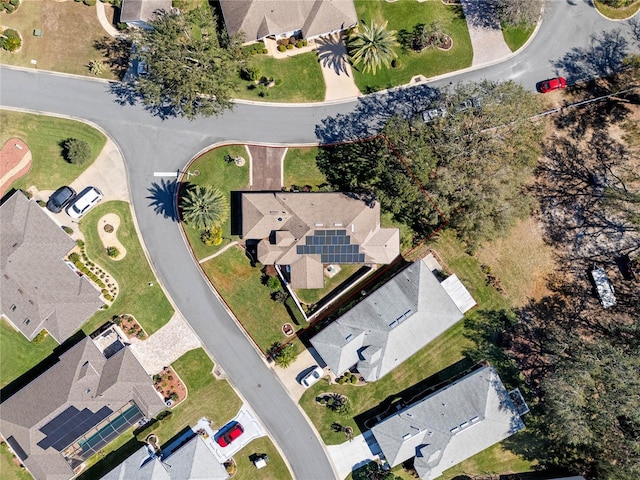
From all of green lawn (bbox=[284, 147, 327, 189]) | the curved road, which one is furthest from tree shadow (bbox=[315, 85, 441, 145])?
green lawn (bbox=[284, 147, 327, 189])

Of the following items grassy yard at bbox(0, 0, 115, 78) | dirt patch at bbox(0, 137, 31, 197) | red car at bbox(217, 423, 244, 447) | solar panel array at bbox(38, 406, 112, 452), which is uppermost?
grassy yard at bbox(0, 0, 115, 78)

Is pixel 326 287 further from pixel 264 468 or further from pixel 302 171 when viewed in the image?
pixel 264 468

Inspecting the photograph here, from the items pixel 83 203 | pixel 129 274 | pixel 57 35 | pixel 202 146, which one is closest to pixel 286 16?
pixel 202 146

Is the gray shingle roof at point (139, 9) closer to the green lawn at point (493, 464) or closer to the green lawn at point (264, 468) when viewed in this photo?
the green lawn at point (264, 468)

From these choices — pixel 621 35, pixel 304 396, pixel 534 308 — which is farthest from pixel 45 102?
pixel 621 35

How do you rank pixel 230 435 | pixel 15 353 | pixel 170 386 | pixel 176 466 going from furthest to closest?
pixel 170 386
pixel 15 353
pixel 230 435
pixel 176 466

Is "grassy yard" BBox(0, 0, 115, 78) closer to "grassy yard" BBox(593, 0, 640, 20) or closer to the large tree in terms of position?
the large tree

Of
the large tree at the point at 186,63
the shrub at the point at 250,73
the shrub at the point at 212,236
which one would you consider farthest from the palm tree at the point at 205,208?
the shrub at the point at 250,73
